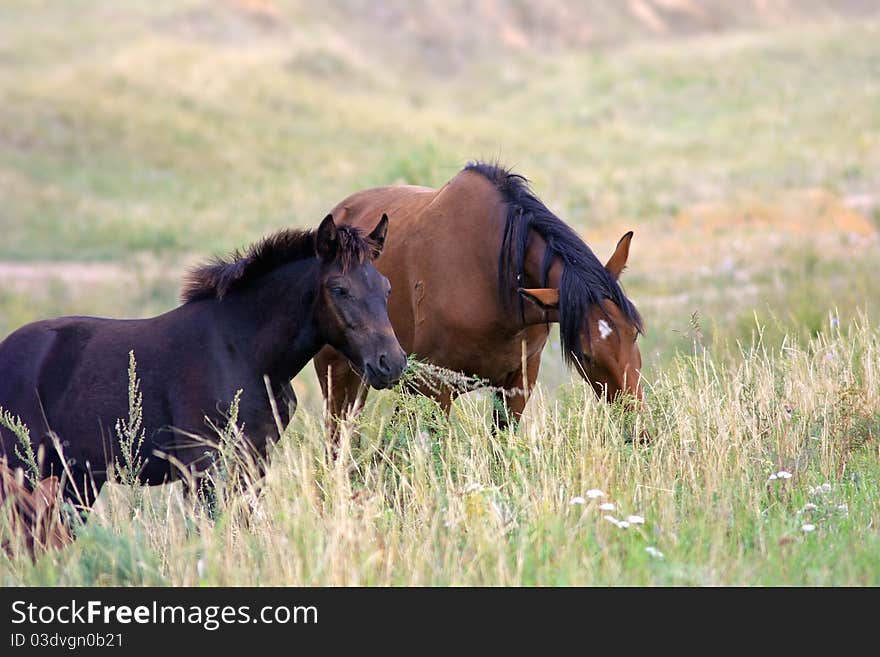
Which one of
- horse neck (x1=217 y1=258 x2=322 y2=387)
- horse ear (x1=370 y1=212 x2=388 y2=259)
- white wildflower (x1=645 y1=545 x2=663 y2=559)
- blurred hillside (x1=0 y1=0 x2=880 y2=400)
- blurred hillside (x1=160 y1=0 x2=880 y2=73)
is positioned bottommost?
white wildflower (x1=645 y1=545 x2=663 y2=559)

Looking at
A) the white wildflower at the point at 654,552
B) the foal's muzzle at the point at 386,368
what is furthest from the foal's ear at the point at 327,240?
the white wildflower at the point at 654,552

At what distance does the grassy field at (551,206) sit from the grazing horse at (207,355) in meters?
0.30

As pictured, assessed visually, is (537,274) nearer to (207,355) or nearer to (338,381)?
(207,355)

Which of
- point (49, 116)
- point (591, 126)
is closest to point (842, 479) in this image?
point (49, 116)

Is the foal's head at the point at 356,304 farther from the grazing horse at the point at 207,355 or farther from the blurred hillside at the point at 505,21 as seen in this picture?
the blurred hillside at the point at 505,21

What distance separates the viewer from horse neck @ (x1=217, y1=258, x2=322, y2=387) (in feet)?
18.3

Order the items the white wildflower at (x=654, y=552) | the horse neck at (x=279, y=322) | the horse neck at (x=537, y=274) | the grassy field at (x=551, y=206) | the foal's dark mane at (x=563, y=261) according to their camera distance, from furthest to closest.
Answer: the horse neck at (x=537, y=274)
the foal's dark mane at (x=563, y=261)
the horse neck at (x=279, y=322)
the grassy field at (x=551, y=206)
the white wildflower at (x=654, y=552)

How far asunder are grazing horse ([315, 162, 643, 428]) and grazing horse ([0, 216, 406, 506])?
1.82ft

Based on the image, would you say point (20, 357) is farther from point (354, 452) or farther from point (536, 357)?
point (536, 357)

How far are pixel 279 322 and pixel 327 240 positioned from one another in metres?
0.51

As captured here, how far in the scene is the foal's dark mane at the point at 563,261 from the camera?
18.7 ft

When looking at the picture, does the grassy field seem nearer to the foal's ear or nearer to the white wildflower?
the white wildflower

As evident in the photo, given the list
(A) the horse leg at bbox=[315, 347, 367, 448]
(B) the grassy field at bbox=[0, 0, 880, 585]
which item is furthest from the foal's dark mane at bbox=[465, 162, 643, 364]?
(A) the horse leg at bbox=[315, 347, 367, 448]
